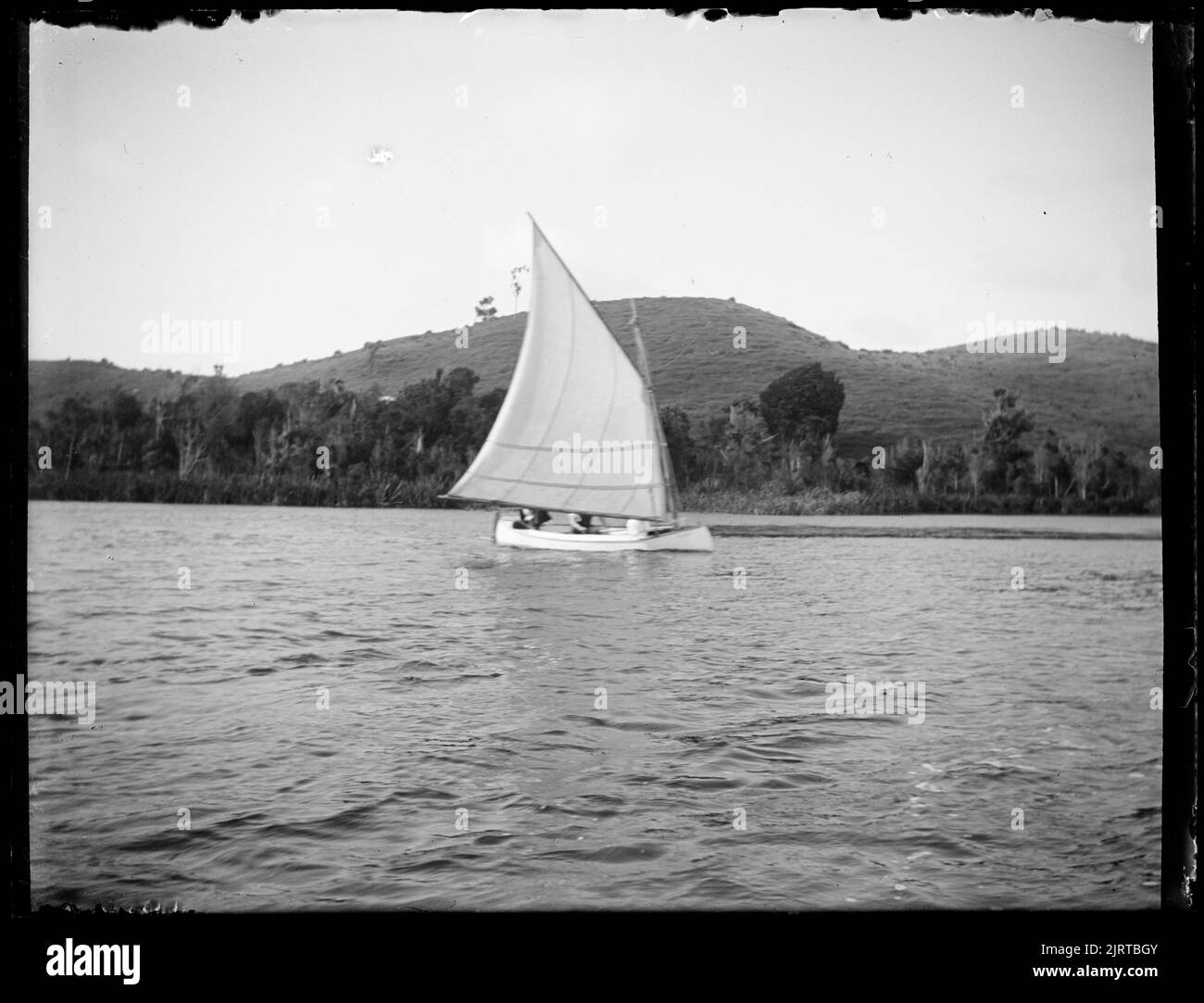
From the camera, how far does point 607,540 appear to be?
835 inches

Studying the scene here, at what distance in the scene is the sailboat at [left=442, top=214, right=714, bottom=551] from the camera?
61.0ft

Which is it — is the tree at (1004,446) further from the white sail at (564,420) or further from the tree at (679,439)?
the white sail at (564,420)

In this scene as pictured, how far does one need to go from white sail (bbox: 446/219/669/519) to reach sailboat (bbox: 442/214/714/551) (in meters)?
0.02

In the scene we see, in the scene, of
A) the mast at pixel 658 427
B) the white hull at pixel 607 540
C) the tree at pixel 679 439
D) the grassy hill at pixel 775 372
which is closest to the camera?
the grassy hill at pixel 775 372

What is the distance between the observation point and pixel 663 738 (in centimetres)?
786

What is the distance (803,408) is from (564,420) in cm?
1934

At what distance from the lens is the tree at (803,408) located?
3146 centimetres

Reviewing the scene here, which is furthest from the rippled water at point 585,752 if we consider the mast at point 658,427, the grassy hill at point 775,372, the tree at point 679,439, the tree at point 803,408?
the tree at point 803,408

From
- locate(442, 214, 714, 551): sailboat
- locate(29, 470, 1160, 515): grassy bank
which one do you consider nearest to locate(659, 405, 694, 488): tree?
locate(29, 470, 1160, 515): grassy bank

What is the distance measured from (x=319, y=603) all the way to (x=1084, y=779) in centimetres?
1298

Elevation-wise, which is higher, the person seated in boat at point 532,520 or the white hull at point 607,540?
the person seated in boat at point 532,520

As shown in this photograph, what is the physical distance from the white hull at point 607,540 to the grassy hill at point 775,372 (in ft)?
14.9
